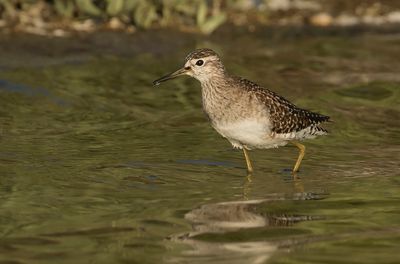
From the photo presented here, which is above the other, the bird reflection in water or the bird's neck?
the bird's neck

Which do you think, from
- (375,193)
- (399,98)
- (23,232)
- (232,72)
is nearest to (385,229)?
(375,193)

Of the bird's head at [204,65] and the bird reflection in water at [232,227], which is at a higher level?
the bird's head at [204,65]

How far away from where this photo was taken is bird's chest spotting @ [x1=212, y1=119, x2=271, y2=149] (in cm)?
1218

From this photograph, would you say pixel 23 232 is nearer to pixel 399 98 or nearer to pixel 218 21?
pixel 399 98

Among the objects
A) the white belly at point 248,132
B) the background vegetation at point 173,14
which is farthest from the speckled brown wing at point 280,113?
the background vegetation at point 173,14

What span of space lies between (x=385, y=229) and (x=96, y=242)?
102 inches

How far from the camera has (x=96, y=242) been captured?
371 inches

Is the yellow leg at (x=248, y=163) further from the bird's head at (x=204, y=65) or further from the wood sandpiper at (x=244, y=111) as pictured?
the bird's head at (x=204, y=65)

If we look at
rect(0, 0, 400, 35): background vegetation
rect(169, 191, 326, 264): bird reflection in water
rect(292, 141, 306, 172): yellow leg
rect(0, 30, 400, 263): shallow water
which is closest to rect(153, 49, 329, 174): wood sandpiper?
rect(292, 141, 306, 172): yellow leg

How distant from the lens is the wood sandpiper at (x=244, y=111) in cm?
1223

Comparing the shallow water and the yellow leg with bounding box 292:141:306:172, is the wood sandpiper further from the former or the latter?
the shallow water

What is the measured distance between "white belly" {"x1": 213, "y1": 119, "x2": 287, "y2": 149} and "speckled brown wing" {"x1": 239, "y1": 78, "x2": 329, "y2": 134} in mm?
169

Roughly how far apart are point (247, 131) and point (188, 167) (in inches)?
33.6

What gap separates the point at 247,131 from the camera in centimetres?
1220
